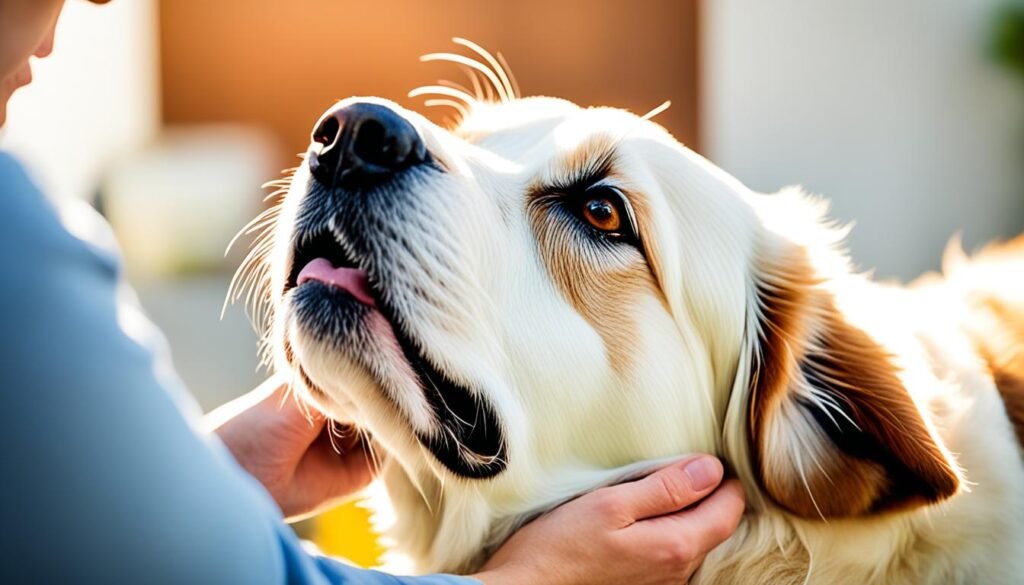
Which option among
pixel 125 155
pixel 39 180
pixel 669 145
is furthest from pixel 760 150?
pixel 39 180

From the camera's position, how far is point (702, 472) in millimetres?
1842

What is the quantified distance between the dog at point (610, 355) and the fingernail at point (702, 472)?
0.22 ft

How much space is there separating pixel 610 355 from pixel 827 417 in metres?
0.38

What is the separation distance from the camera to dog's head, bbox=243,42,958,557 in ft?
5.50

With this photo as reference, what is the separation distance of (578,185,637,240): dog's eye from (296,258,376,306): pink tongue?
1.33 ft

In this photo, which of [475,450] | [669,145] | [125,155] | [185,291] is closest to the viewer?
[475,450]

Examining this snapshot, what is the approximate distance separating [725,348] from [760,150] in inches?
210

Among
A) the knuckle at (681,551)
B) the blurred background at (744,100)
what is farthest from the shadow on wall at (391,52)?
the knuckle at (681,551)

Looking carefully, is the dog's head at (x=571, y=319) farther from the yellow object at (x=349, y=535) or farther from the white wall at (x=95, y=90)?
the white wall at (x=95, y=90)

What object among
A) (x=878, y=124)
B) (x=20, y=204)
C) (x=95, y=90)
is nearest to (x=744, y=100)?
(x=878, y=124)

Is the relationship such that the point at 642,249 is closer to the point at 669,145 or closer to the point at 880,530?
the point at 669,145

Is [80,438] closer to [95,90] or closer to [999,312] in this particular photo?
[999,312]

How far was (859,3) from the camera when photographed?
22.3 feet

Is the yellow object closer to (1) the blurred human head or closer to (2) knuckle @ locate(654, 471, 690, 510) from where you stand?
(2) knuckle @ locate(654, 471, 690, 510)
